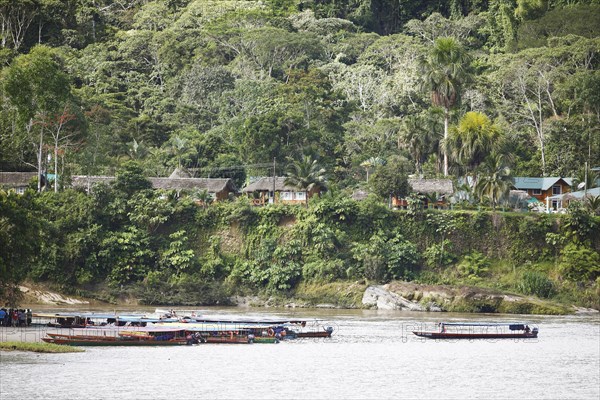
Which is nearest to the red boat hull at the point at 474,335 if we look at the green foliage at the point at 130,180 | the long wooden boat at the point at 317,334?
the long wooden boat at the point at 317,334

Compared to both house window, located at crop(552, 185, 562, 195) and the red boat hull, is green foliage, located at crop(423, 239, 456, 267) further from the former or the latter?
the red boat hull

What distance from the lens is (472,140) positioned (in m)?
95.1

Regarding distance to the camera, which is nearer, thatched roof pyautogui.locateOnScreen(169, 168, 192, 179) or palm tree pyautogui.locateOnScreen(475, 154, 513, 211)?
palm tree pyautogui.locateOnScreen(475, 154, 513, 211)

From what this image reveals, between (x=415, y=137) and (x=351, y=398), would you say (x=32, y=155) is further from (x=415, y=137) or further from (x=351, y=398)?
(x=351, y=398)

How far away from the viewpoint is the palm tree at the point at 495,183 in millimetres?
89562

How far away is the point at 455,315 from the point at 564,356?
62.5 feet

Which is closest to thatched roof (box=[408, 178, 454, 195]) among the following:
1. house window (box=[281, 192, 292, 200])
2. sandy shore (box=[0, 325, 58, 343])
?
house window (box=[281, 192, 292, 200])

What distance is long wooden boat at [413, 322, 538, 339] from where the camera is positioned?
230 ft

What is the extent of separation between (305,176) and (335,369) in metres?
39.2

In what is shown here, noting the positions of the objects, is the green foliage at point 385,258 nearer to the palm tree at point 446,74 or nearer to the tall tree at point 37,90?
the palm tree at point 446,74

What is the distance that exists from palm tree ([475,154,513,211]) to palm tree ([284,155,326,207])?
13332mm

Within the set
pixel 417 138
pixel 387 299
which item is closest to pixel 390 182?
pixel 387 299

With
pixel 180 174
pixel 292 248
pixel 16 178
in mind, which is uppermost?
pixel 180 174

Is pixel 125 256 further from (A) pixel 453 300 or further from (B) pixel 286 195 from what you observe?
(A) pixel 453 300
